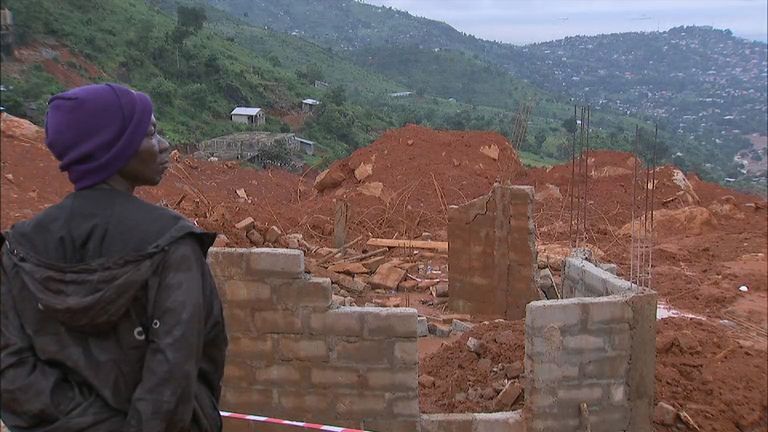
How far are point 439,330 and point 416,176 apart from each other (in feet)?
35.3

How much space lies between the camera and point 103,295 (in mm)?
1872

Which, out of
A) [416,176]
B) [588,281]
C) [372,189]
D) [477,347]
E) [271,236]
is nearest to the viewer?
[588,281]

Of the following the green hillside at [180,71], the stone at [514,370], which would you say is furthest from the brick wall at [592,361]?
the green hillside at [180,71]

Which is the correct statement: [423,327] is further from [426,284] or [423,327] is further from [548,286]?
[426,284]

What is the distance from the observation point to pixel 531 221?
8023 mm

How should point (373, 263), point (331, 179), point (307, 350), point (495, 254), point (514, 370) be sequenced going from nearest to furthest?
point (307, 350)
point (514, 370)
point (495, 254)
point (373, 263)
point (331, 179)

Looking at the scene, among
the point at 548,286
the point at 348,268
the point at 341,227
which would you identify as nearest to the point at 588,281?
the point at 548,286

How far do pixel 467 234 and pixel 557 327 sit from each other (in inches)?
166

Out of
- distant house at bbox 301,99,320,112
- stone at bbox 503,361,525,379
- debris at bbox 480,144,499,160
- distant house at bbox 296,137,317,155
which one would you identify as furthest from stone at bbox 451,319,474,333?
distant house at bbox 301,99,320,112

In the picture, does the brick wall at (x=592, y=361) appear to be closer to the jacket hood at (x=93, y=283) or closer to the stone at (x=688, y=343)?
the stone at (x=688, y=343)

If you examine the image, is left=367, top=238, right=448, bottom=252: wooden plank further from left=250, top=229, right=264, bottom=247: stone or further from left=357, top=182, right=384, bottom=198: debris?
left=357, top=182, right=384, bottom=198: debris

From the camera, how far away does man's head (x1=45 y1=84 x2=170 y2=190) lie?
190cm

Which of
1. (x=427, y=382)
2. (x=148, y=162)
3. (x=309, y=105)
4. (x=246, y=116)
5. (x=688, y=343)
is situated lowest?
(x=427, y=382)

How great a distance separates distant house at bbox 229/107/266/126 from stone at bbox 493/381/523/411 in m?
33.1
